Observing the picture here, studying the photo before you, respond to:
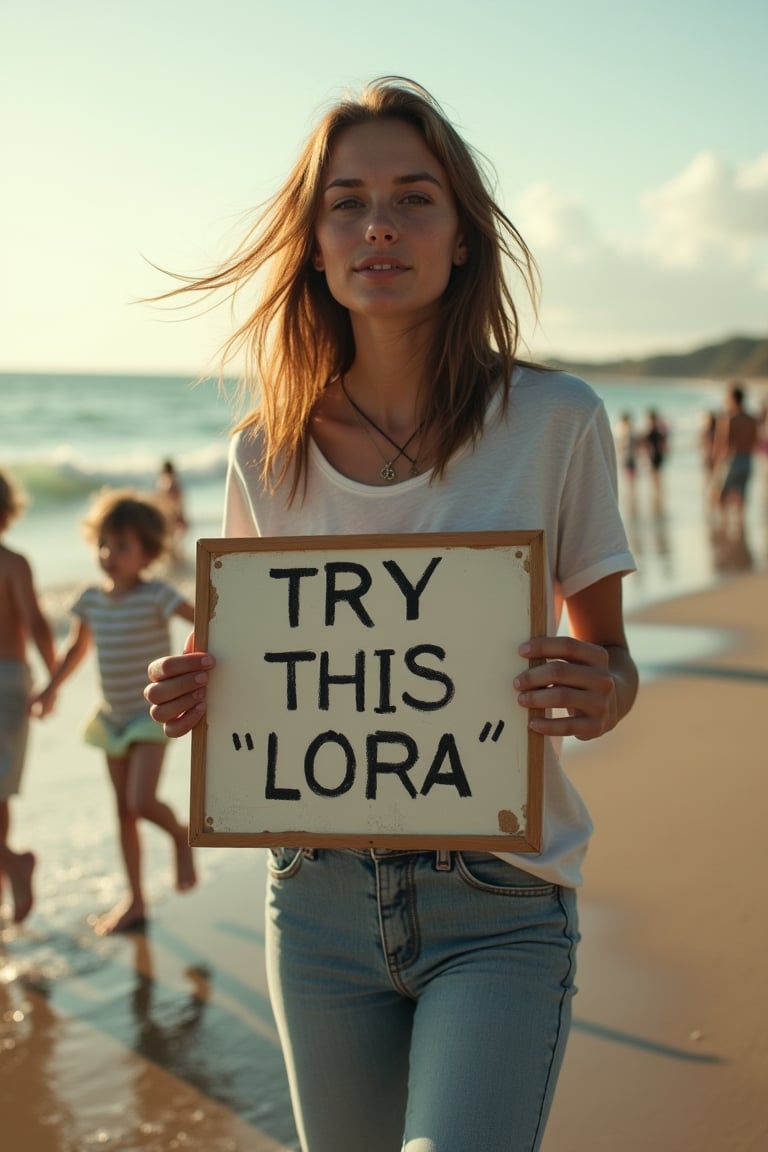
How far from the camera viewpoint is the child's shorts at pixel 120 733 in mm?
4859

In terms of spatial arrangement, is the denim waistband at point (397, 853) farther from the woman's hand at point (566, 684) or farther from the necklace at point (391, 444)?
the necklace at point (391, 444)

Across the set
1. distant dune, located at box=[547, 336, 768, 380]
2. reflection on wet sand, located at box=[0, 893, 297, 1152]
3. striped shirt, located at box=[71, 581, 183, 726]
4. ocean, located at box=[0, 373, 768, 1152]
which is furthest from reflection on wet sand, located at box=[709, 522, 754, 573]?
distant dune, located at box=[547, 336, 768, 380]

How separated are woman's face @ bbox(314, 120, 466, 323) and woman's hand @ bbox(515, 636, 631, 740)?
2.53 feet

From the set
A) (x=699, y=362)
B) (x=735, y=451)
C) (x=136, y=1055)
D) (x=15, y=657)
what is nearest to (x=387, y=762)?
(x=136, y=1055)

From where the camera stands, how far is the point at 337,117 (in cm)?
246

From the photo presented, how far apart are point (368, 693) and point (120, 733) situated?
10.1 feet

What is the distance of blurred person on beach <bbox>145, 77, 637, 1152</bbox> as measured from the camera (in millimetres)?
2002

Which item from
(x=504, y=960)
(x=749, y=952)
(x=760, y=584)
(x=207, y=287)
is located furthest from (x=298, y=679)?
(x=760, y=584)

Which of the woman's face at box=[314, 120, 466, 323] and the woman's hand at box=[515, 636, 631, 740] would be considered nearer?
the woman's hand at box=[515, 636, 631, 740]

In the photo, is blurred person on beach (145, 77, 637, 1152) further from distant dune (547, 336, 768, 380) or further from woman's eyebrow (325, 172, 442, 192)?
distant dune (547, 336, 768, 380)

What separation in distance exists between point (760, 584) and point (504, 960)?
9855mm

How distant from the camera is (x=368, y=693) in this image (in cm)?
212

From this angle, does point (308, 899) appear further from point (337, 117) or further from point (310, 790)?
point (337, 117)

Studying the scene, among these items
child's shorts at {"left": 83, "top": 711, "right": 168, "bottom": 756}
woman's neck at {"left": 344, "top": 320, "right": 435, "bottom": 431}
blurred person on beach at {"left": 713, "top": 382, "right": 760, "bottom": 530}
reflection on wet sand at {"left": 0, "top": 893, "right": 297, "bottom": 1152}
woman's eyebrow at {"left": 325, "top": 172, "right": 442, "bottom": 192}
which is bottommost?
reflection on wet sand at {"left": 0, "top": 893, "right": 297, "bottom": 1152}
